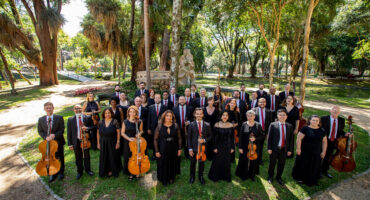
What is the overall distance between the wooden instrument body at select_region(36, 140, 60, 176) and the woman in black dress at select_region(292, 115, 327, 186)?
210 inches

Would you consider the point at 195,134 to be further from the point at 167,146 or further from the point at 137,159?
the point at 137,159

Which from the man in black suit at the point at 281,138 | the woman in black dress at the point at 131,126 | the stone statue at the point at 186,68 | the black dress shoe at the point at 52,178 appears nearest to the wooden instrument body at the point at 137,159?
the woman in black dress at the point at 131,126

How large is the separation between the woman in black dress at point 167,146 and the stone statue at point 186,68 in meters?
9.69

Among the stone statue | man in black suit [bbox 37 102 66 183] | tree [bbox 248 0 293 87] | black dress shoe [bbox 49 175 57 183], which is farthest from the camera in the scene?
the stone statue

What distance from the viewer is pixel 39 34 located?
59.4ft

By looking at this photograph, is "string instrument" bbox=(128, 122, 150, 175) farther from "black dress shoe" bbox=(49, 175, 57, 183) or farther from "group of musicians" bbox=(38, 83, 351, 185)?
"black dress shoe" bbox=(49, 175, 57, 183)

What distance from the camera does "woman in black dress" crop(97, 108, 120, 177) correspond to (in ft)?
13.2

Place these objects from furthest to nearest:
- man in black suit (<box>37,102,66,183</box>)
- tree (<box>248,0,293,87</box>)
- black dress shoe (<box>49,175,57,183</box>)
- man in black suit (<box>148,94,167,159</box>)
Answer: tree (<box>248,0,293,87</box>), man in black suit (<box>148,94,167,159</box>), black dress shoe (<box>49,175,57,183</box>), man in black suit (<box>37,102,66,183</box>)

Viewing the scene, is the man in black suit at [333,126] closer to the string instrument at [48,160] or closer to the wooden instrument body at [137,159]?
the wooden instrument body at [137,159]

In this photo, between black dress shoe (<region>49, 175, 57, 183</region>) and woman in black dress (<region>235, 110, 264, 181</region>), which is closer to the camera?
woman in black dress (<region>235, 110, 264, 181</region>)

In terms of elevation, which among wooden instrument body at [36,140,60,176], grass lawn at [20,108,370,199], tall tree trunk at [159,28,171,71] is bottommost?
grass lawn at [20,108,370,199]

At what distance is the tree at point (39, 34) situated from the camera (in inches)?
596

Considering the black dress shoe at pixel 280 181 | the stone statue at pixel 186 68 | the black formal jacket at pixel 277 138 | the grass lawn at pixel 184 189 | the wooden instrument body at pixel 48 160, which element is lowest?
the grass lawn at pixel 184 189

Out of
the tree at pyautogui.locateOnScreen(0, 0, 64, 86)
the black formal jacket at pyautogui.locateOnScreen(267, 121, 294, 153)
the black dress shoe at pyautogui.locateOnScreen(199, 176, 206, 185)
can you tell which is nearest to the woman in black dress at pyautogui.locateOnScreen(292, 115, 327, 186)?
the black formal jacket at pyautogui.locateOnScreen(267, 121, 294, 153)
